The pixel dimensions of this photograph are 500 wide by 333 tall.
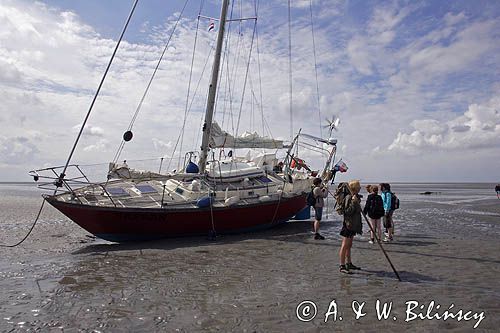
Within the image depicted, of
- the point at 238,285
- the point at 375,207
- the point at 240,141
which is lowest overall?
the point at 238,285

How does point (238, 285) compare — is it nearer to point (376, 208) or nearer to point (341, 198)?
point (341, 198)

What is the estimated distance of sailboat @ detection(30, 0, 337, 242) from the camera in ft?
42.5

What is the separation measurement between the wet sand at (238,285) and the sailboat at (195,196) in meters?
0.87

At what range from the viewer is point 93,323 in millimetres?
5715

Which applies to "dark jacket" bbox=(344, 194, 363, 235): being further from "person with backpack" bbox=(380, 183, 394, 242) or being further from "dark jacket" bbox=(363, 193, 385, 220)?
"person with backpack" bbox=(380, 183, 394, 242)

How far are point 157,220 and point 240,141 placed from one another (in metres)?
7.65

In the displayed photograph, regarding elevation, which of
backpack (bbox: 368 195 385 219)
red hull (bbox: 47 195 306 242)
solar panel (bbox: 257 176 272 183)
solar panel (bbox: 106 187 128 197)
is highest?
solar panel (bbox: 257 176 272 183)

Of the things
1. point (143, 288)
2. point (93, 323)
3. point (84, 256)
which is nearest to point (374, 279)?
point (143, 288)

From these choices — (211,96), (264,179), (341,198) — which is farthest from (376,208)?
(211,96)

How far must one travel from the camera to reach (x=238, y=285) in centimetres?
777

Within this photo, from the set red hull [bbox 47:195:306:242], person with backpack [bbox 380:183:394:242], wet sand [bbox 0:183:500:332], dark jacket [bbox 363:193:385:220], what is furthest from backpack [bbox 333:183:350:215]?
red hull [bbox 47:195:306:242]

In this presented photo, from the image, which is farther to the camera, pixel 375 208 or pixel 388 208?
pixel 388 208

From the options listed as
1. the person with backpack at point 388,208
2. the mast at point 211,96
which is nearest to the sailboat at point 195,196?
the mast at point 211,96

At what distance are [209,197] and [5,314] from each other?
8.42 m
